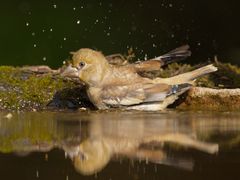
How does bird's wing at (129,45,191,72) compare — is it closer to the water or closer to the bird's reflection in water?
the water

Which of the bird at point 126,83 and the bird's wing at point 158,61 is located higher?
the bird's wing at point 158,61

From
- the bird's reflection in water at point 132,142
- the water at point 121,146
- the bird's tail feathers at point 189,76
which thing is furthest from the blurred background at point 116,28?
the bird's reflection in water at point 132,142

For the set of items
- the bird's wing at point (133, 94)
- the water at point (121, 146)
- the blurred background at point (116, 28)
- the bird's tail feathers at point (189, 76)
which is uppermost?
the blurred background at point (116, 28)

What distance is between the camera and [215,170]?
2.62 m

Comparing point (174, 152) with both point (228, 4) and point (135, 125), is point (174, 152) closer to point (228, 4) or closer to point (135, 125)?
point (135, 125)

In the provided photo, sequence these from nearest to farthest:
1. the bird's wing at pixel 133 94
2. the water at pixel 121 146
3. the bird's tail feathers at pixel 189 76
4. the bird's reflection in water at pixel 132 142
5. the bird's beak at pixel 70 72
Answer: the water at pixel 121 146 < the bird's reflection in water at pixel 132 142 < the bird's wing at pixel 133 94 < the bird's beak at pixel 70 72 < the bird's tail feathers at pixel 189 76

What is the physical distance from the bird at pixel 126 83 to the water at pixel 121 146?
1.42ft

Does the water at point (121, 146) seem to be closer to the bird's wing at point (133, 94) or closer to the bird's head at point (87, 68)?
the bird's wing at point (133, 94)

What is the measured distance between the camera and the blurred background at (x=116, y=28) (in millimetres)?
7258

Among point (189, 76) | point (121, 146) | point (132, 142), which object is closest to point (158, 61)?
point (189, 76)

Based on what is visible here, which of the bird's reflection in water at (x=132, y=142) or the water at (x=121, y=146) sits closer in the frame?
the water at (x=121, y=146)

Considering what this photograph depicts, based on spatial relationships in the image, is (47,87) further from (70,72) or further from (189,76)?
(189,76)

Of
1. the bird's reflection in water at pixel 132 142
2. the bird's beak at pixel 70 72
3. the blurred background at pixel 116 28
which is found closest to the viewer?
the bird's reflection in water at pixel 132 142

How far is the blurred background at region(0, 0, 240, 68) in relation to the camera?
7.26 metres
